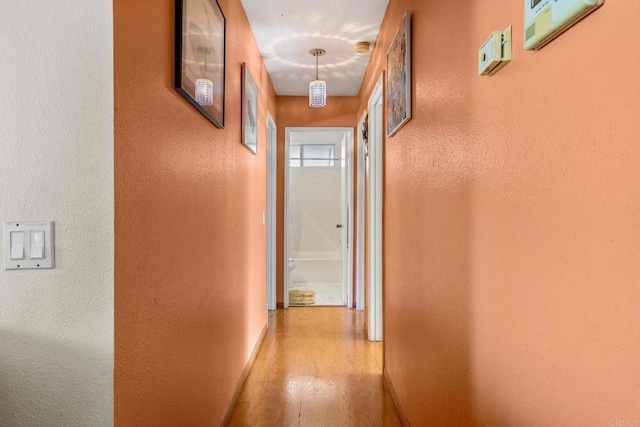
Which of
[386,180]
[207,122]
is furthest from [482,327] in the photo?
[386,180]

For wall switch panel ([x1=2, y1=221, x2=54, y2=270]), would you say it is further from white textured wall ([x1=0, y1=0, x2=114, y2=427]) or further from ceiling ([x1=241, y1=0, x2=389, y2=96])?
ceiling ([x1=241, y1=0, x2=389, y2=96])

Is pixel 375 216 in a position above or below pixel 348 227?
above

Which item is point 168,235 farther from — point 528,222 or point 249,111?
point 249,111

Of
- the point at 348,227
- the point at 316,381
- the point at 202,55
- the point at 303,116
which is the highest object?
the point at 303,116

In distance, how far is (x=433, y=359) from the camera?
152cm

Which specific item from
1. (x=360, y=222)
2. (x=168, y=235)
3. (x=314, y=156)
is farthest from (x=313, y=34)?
(x=314, y=156)

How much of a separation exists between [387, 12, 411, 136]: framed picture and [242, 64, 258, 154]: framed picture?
0.86 metres

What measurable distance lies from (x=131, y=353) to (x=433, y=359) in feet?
3.44

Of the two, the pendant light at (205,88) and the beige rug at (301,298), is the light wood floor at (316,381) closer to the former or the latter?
the beige rug at (301,298)

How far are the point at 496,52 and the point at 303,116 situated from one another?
11.5ft

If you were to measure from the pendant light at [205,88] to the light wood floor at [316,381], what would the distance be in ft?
5.24

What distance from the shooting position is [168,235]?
1270mm

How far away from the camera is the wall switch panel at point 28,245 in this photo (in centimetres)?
91

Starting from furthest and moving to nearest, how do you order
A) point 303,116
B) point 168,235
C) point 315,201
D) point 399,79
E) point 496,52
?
point 315,201 < point 303,116 < point 399,79 < point 168,235 < point 496,52
